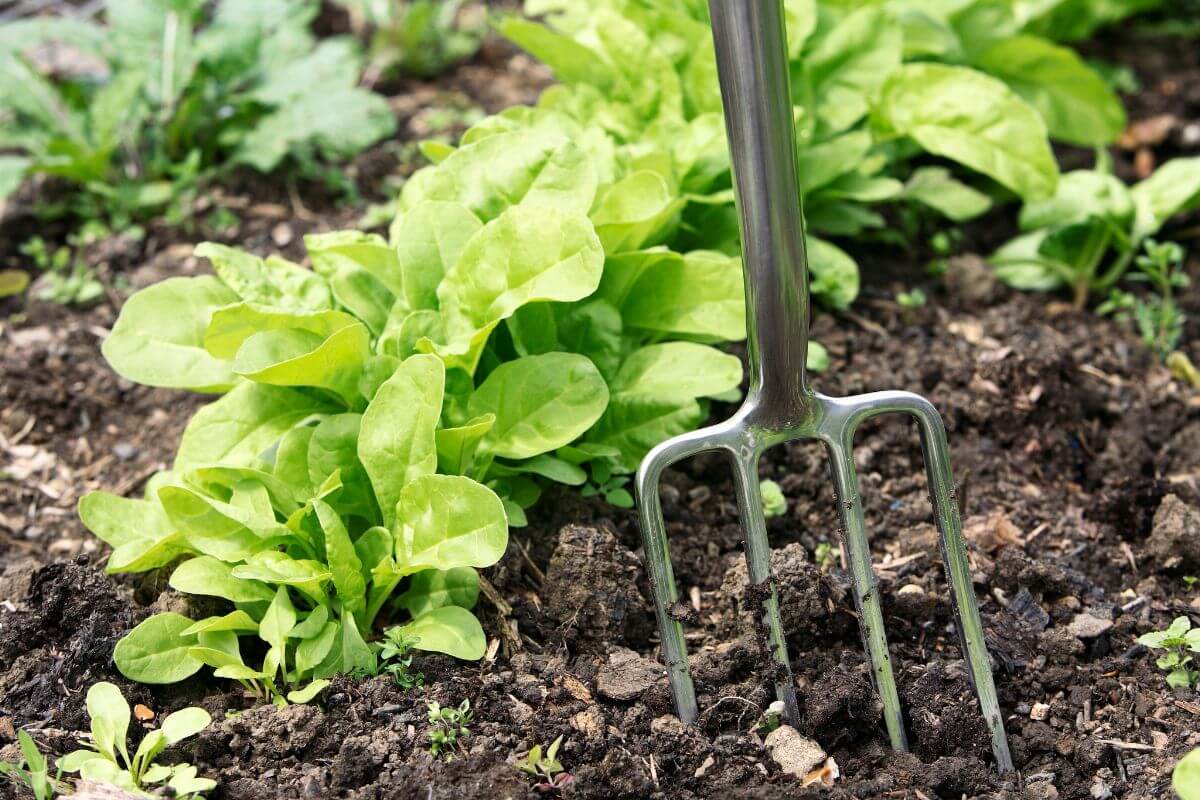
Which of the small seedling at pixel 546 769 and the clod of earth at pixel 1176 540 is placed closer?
the small seedling at pixel 546 769

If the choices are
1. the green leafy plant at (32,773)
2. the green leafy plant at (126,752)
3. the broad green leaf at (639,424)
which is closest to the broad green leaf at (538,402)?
→ the broad green leaf at (639,424)

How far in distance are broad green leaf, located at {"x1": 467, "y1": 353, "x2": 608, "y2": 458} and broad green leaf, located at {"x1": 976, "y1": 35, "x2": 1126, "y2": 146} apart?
5.87 feet

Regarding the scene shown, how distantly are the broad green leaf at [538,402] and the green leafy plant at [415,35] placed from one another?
212 centimetres

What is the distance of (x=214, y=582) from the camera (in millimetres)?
1833

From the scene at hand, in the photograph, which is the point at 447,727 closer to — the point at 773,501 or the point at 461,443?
the point at 461,443

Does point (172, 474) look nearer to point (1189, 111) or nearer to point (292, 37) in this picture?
point (292, 37)

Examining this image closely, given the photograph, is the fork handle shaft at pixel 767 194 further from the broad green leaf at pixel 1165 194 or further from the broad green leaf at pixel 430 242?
the broad green leaf at pixel 1165 194

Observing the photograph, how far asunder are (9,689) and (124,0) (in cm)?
217

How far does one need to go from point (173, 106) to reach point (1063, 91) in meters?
2.32

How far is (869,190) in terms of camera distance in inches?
104

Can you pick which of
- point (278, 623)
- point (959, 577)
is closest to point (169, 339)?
point (278, 623)

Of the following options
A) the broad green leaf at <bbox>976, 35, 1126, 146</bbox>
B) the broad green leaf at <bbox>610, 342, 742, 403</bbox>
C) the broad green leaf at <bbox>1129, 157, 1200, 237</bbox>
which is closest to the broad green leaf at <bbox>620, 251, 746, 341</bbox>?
the broad green leaf at <bbox>610, 342, 742, 403</bbox>

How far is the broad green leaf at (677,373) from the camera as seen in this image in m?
2.05

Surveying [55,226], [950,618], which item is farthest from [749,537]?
[55,226]
